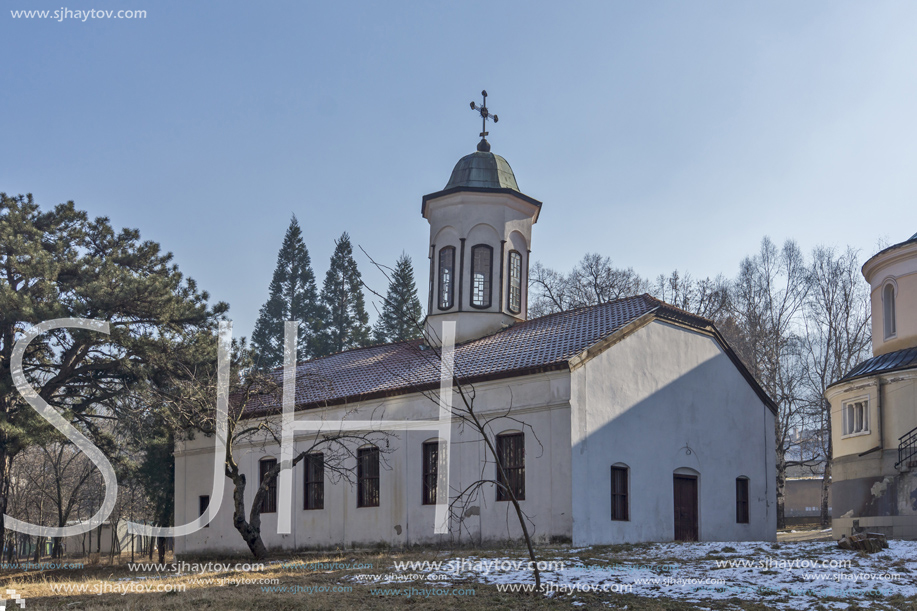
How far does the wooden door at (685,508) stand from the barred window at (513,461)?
4.38 m

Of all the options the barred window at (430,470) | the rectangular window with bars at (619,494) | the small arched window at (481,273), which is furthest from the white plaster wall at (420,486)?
the small arched window at (481,273)

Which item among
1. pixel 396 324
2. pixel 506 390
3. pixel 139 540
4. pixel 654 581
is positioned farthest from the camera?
pixel 396 324

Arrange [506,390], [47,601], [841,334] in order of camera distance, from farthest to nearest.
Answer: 1. [841,334]
2. [506,390]
3. [47,601]

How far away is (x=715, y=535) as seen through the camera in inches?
925

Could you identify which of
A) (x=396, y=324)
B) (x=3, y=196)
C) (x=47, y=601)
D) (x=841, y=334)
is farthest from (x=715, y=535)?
(x=396, y=324)

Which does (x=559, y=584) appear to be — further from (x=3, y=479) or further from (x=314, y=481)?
(x=3, y=479)

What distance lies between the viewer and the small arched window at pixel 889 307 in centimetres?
2522

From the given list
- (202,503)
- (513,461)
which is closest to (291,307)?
(202,503)

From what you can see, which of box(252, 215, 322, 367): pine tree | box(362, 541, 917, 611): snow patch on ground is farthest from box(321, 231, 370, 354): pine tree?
box(362, 541, 917, 611): snow patch on ground

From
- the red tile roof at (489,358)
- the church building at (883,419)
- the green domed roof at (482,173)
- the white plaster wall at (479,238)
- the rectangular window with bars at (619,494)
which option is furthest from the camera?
the green domed roof at (482,173)

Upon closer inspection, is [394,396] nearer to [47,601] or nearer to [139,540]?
[47,601]

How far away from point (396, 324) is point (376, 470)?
36000 millimetres

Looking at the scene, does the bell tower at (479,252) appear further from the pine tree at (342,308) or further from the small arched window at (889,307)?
the pine tree at (342,308)

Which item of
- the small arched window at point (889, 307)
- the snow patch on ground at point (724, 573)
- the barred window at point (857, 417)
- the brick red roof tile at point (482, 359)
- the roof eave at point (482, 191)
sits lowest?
the snow patch on ground at point (724, 573)
